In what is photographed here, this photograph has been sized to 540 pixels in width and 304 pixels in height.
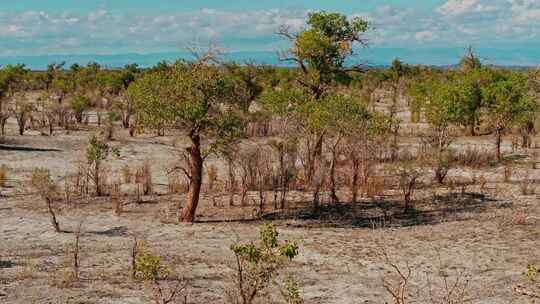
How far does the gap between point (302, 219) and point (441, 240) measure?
16.6 ft

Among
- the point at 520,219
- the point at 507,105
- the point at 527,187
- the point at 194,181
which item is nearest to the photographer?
the point at 520,219

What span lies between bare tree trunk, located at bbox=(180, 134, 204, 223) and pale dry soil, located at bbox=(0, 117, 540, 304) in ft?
1.50

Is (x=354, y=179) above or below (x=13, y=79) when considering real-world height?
below

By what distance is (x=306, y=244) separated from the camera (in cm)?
1944

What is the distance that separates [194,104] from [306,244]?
549 cm

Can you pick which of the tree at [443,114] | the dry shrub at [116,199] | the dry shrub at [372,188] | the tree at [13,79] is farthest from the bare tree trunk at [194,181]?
the tree at [13,79]

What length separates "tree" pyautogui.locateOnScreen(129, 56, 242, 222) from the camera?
21.0 meters

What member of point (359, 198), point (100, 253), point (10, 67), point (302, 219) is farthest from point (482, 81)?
point (10, 67)

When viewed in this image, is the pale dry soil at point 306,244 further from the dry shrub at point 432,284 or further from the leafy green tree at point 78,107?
the leafy green tree at point 78,107

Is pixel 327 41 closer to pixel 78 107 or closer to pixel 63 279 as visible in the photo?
pixel 63 279

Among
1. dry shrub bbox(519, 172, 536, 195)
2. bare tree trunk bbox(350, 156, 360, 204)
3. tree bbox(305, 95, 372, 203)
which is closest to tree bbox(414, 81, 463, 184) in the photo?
dry shrub bbox(519, 172, 536, 195)

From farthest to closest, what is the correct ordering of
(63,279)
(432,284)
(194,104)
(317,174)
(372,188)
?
(372,188), (317,174), (194,104), (432,284), (63,279)

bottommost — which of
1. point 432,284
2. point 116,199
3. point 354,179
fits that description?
point 432,284

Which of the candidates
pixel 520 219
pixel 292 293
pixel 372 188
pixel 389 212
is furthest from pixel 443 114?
pixel 292 293
